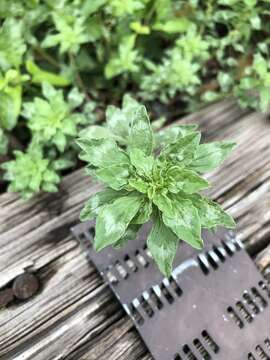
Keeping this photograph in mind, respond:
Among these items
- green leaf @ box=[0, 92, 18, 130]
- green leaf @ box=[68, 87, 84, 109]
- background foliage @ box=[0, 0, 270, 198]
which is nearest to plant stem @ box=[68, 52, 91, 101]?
background foliage @ box=[0, 0, 270, 198]

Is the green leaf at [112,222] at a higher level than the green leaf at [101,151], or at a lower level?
lower

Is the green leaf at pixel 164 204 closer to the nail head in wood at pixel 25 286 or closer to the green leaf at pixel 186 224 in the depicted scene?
the green leaf at pixel 186 224

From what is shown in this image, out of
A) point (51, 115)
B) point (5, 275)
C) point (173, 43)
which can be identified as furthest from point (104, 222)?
point (173, 43)

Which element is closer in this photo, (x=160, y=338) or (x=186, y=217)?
(x=186, y=217)

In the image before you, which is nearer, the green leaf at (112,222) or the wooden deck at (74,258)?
the green leaf at (112,222)

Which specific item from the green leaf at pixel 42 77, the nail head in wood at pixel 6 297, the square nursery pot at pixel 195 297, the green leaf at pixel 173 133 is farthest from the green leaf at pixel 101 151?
the green leaf at pixel 42 77

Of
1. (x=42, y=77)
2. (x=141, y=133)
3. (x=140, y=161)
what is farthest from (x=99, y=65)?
(x=140, y=161)

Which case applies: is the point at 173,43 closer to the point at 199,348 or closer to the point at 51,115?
the point at 51,115
